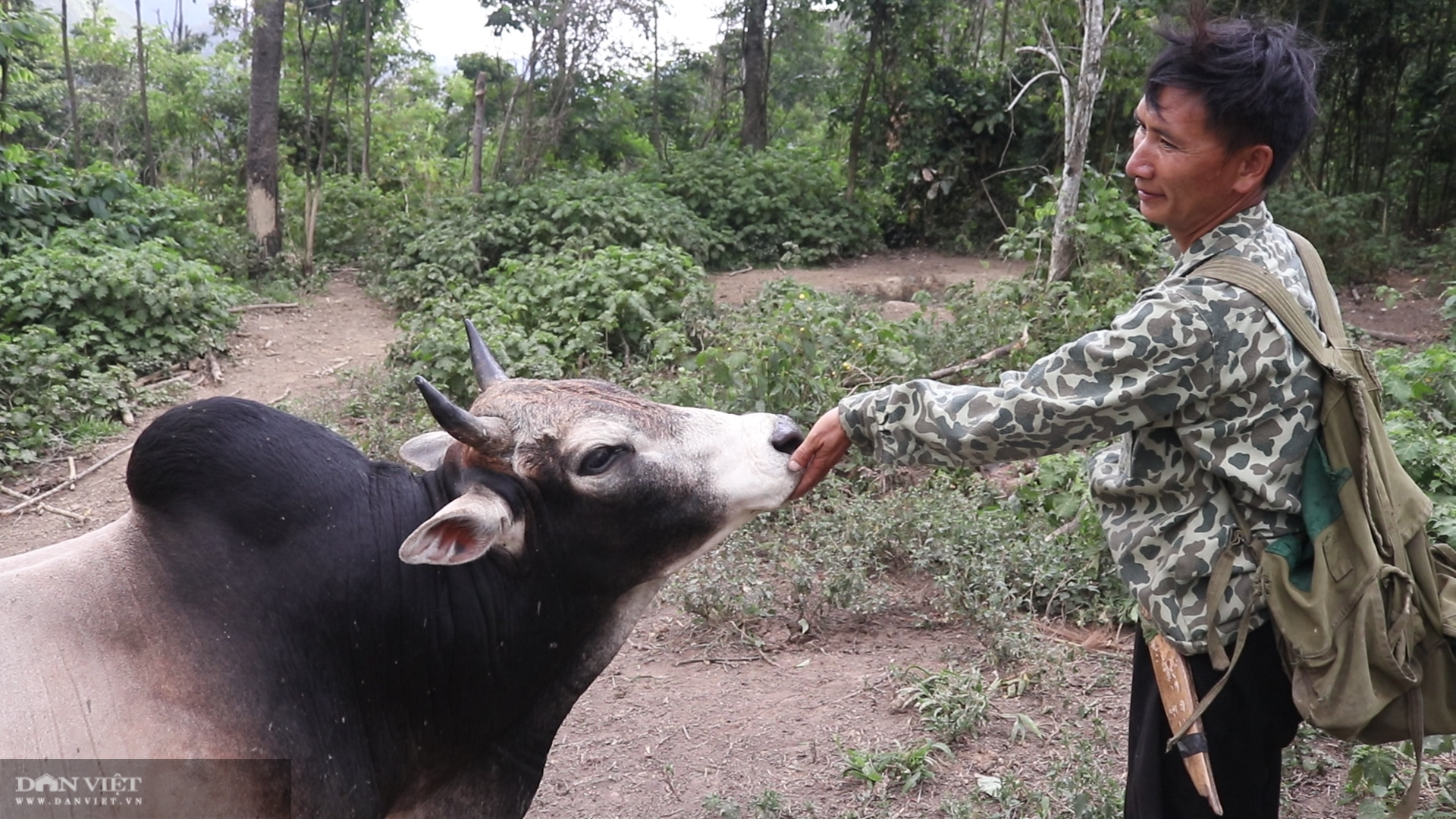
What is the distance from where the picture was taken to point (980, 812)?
3.49 m

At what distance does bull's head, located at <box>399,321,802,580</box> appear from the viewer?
2600mm

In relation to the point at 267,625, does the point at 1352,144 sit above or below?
above

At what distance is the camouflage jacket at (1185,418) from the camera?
2123 mm

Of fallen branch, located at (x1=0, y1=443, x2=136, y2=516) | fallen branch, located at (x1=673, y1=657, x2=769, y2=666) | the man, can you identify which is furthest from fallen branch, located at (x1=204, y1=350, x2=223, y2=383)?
the man

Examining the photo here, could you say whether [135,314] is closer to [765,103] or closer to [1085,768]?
[1085,768]

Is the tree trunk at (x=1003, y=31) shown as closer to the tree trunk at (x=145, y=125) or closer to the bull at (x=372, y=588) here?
the tree trunk at (x=145, y=125)

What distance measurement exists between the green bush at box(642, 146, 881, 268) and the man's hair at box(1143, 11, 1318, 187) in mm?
10726

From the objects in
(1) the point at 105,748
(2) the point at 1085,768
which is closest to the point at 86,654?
(1) the point at 105,748

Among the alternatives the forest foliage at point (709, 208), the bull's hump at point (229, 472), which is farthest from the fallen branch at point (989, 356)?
the bull's hump at point (229, 472)

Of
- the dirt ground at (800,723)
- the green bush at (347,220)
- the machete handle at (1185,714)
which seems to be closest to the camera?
the machete handle at (1185,714)

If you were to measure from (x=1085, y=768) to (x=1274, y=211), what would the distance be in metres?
9.08

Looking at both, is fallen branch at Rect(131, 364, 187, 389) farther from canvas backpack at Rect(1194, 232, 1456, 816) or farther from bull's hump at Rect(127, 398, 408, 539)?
canvas backpack at Rect(1194, 232, 1456, 816)

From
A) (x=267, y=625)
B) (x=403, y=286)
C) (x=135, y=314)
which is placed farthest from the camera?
(x=403, y=286)

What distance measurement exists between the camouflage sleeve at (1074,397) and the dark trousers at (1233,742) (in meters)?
0.51
